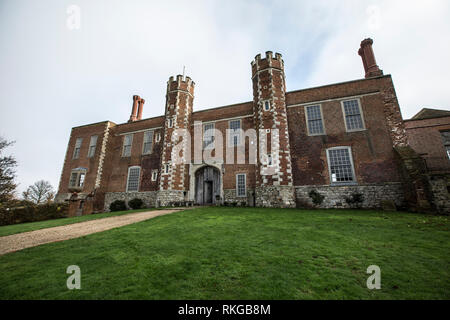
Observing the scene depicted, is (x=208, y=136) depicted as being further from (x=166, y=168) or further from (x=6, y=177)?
(x=6, y=177)

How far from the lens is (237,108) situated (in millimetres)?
18062

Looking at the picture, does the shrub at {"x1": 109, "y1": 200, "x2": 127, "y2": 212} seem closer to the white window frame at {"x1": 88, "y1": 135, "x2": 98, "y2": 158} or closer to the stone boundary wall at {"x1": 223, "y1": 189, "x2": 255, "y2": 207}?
the white window frame at {"x1": 88, "y1": 135, "x2": 98, "y2": 158}

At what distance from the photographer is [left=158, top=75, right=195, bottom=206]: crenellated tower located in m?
17.2

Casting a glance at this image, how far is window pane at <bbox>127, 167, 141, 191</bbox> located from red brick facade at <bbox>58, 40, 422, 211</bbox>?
410 millimetres

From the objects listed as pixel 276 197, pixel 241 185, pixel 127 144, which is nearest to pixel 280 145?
pixel 276 197

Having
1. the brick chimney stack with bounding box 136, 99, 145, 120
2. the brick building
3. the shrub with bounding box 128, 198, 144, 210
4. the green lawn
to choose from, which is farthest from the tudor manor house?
the green lawn

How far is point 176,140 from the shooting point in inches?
715

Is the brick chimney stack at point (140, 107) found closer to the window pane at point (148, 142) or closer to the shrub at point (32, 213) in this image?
the window pane at point (148, 142)

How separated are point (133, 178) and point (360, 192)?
21.3 m

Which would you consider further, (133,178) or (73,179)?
(73,179)

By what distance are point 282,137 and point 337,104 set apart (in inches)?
Answer: 220
